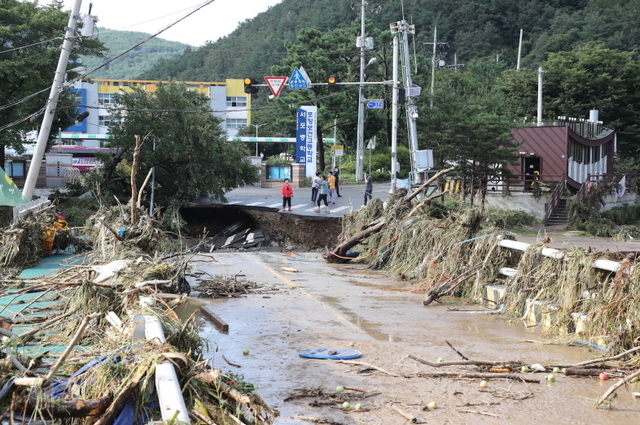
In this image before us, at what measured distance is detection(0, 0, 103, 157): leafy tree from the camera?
113ft

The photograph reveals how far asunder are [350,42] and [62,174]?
89.2 ft

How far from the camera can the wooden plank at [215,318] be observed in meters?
9.96

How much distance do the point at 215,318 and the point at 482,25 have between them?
111027mm

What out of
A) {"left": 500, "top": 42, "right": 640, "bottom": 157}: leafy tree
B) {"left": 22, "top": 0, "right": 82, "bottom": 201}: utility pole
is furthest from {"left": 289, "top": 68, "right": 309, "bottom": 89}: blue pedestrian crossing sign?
{"left": 500, "top": 42, "right": 640, "bottom": 157}: leafy tree

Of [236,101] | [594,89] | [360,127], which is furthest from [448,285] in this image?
[236,101]

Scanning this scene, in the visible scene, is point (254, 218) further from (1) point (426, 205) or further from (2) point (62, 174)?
(2) point (62, 174)

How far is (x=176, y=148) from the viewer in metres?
33.0

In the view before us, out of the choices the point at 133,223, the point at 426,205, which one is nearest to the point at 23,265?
the point at 133,223

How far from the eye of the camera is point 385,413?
245 inches

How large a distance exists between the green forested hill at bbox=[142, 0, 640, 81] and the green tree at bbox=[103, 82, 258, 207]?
5020 cm

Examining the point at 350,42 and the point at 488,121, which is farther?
the point at 350,42

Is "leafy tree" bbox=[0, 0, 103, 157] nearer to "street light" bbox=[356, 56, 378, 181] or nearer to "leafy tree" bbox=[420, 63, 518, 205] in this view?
"leafy tree" bbox=[420, 63, 518, 205]

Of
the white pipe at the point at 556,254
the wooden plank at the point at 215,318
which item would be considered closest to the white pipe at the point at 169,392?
the wooden plank at the point at 215,318

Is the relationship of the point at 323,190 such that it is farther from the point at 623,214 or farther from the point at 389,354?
the point at 389,354
